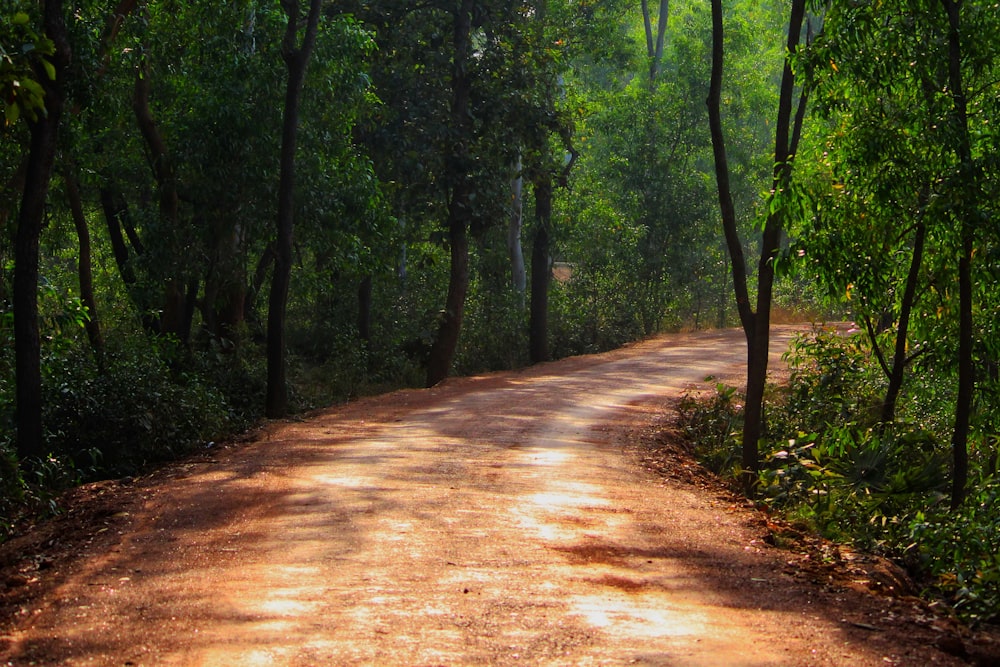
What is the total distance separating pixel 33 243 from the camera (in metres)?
12.6

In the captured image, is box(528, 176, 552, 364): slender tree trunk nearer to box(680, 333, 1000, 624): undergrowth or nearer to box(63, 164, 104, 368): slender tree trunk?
box(680, 333, 1000, 624): undergrowth

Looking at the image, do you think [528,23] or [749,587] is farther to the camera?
[528,23]

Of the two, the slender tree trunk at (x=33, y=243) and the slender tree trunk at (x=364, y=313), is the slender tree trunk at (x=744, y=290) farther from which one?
the slender tree trunk at (x=364, y=313)

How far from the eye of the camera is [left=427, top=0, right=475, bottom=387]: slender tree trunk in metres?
26.7

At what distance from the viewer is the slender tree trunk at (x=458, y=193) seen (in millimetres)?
26672

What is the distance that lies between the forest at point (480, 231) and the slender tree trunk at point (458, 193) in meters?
0.08

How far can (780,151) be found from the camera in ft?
42.9

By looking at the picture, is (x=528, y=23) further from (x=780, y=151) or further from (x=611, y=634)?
(x=611, y=634)

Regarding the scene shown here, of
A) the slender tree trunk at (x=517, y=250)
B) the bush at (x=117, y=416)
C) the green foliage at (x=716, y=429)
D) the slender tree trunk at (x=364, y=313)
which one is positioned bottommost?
the green foliage at (x=716, y=429)

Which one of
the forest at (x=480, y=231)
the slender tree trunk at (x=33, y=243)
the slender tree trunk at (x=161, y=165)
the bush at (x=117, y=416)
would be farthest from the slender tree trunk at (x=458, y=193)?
the slender tree trunk at (x=33, y=243)

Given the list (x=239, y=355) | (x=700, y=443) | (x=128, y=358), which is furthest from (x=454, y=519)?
(x=239, y=355)

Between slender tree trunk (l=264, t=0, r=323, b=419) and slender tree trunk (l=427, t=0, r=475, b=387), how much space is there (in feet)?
24.8

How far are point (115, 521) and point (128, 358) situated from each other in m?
7.46

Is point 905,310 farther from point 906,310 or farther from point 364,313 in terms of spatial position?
point 364,313
